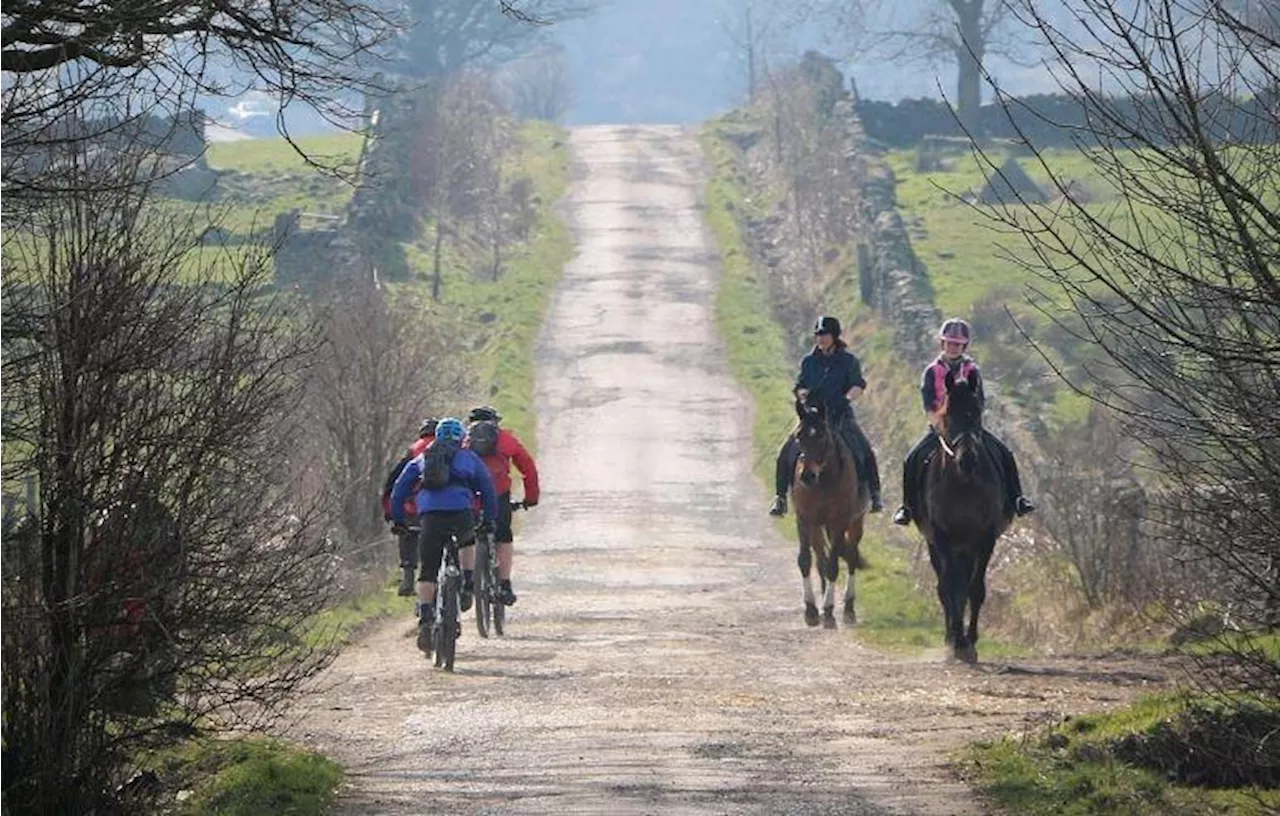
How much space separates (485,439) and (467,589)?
2.95m

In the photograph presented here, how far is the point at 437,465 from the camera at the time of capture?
65.6 feet

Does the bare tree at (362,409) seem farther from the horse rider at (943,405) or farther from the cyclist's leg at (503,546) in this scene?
the horse rider at (943,405)

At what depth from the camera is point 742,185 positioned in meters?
73.9

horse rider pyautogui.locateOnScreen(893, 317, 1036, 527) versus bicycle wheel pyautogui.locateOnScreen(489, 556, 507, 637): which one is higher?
horse rider pyautogui.locateOnScreen(893, 317, 1036, 527)

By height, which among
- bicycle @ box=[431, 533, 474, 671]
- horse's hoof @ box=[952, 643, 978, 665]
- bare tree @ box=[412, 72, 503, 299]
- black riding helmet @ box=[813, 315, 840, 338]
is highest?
bare tree @ box=[412, 72, 503, 299]

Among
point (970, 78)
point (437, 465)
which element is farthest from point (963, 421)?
point (970, 78)

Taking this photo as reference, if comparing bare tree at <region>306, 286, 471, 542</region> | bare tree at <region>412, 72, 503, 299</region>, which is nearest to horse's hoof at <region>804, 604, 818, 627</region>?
bare tree at <region>306, 286, 471, 542</region>

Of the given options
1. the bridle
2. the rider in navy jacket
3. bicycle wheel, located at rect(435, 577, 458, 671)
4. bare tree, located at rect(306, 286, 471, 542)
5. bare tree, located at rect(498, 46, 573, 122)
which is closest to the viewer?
bicycle wheel, located at rect(435, 577, 458, 671)

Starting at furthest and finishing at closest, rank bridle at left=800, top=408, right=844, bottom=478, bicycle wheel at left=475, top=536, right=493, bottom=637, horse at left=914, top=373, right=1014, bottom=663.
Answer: bridle at left=800, top=408, right=844, bottom=478 < bicycle wheel at left=475, top=536, right=493, bottom=637 < horse at left=914, top=373, right=1014, bottom=663

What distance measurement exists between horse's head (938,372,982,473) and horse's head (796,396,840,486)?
305cm

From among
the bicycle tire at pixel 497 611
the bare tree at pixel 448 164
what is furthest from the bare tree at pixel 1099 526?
the bare tree at pixel 448 164

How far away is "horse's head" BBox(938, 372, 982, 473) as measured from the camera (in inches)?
778

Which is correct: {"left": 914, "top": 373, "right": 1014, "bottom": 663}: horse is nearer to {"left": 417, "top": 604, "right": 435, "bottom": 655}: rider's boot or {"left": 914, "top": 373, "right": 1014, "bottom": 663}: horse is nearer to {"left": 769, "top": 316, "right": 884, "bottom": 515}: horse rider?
{"left": 769, "top": 316, "right": 884, "bottom": 515}: horse rider

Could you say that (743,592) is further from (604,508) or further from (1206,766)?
(1206,766)
